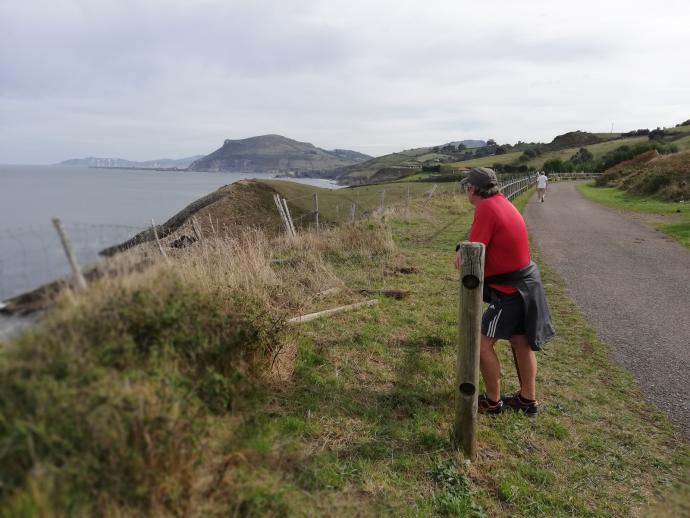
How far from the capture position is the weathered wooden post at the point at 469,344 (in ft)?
10.3

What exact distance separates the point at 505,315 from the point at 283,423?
2.00 meters

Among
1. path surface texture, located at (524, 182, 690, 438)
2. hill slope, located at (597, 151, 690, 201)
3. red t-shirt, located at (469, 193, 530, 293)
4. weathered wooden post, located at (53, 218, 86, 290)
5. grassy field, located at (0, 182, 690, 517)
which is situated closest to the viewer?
grassy field, located at (0, 182, 690, 517)

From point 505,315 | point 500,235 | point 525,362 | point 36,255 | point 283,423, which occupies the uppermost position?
point 36,255

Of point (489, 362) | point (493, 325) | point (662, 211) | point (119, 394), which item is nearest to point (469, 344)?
point (493, 325)

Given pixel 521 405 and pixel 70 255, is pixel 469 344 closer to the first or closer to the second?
pixel 521 405

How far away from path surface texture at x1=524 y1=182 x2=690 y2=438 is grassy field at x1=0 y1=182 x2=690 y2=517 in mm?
332

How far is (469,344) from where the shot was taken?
10.8 ft

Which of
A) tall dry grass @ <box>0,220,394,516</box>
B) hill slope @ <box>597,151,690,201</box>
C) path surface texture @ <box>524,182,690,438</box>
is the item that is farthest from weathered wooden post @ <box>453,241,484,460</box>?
hill slope @ <box>597,151,690,201</box>

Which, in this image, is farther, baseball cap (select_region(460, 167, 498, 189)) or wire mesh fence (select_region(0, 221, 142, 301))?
baseball cap (select_region(460, 167, 498, 189))

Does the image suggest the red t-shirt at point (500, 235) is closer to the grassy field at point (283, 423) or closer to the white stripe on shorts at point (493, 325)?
the white stripe on shorts at point (493, 325)

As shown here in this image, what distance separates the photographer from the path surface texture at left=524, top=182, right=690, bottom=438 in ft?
15.2

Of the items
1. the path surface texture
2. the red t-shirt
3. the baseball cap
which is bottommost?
the path surface texture

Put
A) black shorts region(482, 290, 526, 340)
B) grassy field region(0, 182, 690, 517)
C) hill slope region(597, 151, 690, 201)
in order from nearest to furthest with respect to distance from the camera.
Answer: grassy field region(0, 182, 690, 517) → black shorts region(482, 290, 526, 340) → hill slope region(597, 151, 690, 201)

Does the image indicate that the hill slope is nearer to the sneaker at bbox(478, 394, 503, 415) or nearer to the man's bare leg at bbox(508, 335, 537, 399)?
the man's bare leg at bbox(508, 335, 537, 399)
